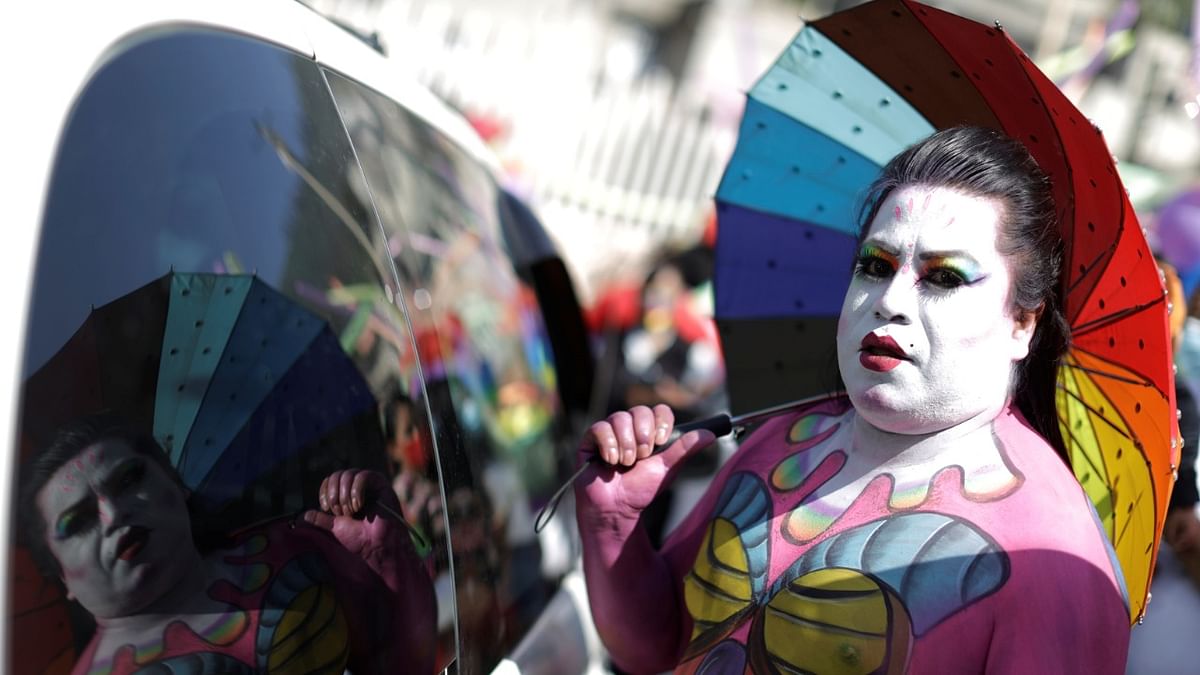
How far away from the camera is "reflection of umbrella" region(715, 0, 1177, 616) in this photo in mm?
1788

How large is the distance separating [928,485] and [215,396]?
920 mm

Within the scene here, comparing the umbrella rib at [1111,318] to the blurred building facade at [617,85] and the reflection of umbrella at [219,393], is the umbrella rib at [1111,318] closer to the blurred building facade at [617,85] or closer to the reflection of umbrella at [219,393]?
the reflection of umbrella at [219,393]

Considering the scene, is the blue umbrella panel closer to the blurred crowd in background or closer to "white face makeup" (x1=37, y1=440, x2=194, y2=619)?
"white face makeup" (x1=37, y1=440, x2=194, y2=619)

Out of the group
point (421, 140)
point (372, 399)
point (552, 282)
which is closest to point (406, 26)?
point (552, 282)

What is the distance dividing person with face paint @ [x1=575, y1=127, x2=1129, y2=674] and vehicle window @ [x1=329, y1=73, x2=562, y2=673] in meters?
0.25

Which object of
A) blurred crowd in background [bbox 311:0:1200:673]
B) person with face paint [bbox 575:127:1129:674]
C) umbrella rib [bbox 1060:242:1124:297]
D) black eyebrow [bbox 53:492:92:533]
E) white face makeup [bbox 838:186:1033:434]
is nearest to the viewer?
black eyebrow [bbox 53:492:92:533]

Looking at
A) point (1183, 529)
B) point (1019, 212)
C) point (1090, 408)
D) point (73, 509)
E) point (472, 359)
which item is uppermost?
point (1019, 212)

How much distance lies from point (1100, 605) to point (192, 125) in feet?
4.08

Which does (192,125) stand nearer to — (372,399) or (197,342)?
(197,342)

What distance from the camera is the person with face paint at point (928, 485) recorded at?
1.57 metres

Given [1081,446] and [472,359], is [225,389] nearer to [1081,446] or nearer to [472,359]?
[472,359]

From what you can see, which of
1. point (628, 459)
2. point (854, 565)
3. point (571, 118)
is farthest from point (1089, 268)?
point (571, 118)

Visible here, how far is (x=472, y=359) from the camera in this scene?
248 cm

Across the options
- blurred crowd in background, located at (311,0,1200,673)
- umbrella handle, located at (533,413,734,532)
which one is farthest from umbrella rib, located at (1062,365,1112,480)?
blurred crowd in background, located at (311,0,1200,673)
